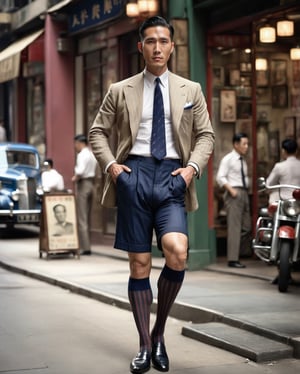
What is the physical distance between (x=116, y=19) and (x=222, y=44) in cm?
357

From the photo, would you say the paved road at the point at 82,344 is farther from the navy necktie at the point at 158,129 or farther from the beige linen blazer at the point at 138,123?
the navy necktie at the point at 158,129

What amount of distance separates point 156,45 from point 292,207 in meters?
4.69

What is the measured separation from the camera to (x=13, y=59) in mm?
21703

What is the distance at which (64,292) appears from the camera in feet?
38.1

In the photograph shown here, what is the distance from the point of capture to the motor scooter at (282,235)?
1038 centimetres

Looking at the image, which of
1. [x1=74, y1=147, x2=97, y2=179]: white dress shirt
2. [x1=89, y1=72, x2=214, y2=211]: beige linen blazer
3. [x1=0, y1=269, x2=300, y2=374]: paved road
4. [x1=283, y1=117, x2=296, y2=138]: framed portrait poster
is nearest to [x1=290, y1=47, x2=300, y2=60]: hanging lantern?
[x1=283, y1=117, x2=296, y2=138]: framed portrait poster

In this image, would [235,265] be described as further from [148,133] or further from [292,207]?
[148,133]

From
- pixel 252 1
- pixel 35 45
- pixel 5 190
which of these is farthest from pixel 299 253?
pixel 35 45

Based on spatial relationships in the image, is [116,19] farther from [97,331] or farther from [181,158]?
[181,158]

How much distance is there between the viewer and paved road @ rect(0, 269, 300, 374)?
267 inches

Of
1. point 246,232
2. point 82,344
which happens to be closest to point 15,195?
point 246,232

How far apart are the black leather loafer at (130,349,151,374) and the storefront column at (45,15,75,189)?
14.4 metres

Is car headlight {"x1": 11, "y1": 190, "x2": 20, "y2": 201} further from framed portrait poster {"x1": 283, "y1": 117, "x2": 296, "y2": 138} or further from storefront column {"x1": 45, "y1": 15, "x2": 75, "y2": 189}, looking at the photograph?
framed portrait poster {"x1": 283, "y1": 117, "x2": 296, "y2": 138}

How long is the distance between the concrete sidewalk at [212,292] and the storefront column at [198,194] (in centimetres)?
24
